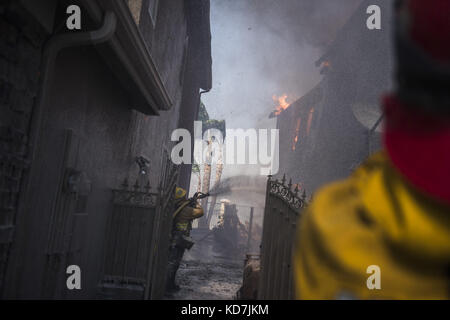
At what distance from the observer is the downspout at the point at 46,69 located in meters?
3.05

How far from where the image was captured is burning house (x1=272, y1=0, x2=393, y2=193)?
1565 centimetres

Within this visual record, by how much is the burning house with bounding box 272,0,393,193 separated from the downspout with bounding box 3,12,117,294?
484 inches

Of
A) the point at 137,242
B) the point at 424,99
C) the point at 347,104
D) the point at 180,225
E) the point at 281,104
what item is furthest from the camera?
the point at 281,104

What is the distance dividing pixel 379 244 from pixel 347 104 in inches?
681

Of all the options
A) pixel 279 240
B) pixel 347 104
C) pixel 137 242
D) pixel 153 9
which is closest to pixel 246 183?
pixel 347 104

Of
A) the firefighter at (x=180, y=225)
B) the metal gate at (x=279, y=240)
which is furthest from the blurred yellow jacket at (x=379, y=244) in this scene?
the firefighter at (x=180, y=225)

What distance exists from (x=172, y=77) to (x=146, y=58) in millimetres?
5599

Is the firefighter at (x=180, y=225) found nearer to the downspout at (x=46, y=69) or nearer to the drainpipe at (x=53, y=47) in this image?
the downspout at (x=46, y=69)

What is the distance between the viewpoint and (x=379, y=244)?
0.90 metres

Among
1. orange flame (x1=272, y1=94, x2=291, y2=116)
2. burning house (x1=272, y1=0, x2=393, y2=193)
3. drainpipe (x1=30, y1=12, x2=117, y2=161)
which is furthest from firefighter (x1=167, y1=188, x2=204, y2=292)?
orange flame (x1=272, y1=94, x2=291, y2=116)

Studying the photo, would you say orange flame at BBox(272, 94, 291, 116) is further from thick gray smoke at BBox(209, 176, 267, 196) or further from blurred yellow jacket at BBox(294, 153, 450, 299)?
blurred yellow jacket at BBox(294, 153, 450, 299)

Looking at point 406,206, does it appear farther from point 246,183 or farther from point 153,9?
point 246,183

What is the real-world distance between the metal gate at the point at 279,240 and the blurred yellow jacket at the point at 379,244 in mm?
2651
